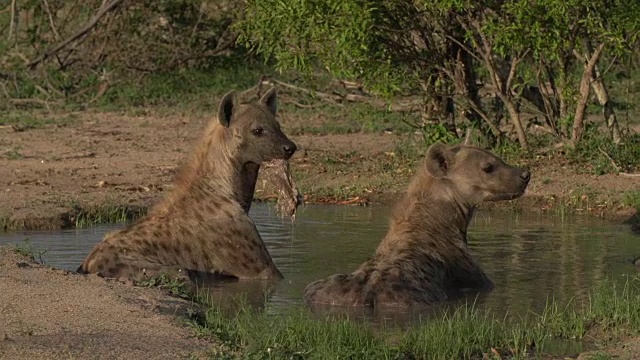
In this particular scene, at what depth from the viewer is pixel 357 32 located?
11305 mm

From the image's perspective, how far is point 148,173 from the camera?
1240cm

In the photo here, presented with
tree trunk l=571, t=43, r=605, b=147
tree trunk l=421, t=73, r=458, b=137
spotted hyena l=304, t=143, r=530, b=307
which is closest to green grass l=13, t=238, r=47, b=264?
spotted hyena l=304, t=143, r=530, b=307

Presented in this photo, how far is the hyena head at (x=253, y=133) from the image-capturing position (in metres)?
8.46

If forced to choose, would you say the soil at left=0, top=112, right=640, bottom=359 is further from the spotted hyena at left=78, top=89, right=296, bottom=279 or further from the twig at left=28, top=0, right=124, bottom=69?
the twig at left=28, top=0, right=124, bottom=69

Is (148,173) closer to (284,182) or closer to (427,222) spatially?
(284,182)

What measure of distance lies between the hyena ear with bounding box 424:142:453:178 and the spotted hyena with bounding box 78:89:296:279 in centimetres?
90

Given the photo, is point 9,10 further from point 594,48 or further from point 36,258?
point 36,258

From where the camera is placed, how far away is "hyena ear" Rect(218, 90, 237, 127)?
27.5ft

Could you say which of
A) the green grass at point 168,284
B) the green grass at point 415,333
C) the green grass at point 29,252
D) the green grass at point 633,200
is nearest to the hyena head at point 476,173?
the green grass at point 415,333

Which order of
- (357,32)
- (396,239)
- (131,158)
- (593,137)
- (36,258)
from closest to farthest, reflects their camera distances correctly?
(396,239) → (36,258) → (357,32) → (593,137) → (131,158)

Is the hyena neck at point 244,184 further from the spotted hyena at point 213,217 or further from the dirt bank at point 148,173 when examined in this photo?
the dirt bank at point 148,173

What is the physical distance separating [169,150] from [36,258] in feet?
17.5

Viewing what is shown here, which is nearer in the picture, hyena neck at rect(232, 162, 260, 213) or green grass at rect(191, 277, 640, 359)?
green grass at rect(191, 277, 640, 359)

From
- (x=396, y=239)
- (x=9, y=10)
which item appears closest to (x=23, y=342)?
(x=396, y=239)
